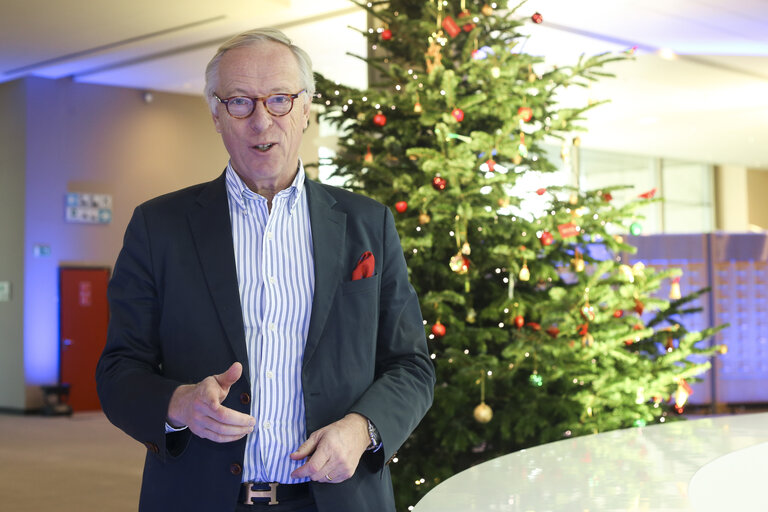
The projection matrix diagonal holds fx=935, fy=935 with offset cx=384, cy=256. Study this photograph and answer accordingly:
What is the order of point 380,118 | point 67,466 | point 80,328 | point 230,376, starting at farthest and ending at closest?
1. point 80,328
2. point 67,466
3. point 380,118
4. point 230,376

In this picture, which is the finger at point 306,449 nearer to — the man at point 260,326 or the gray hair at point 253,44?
the man at point 260,326

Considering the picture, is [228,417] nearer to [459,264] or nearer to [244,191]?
[244,191]

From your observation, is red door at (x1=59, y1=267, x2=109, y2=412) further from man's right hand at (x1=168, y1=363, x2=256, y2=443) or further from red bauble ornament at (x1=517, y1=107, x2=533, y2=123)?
man's right hand at (x1=168, y1=363, x2=256, y2=443)

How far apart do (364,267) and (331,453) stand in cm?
34

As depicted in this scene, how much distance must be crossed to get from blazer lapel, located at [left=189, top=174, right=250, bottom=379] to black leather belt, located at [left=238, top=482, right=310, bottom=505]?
0.18 meters

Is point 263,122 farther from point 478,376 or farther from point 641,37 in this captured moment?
point 641,37

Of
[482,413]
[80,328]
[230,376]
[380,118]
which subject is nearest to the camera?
[230,376]

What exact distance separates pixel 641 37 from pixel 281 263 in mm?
10054

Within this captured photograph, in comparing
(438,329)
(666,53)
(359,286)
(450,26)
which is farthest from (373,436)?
(666,53)

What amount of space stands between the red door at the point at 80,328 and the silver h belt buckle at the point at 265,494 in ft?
38.3

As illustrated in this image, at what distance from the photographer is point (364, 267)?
5.12 feet

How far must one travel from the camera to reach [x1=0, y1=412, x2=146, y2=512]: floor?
21.7 feet

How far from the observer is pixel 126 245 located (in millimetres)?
1533

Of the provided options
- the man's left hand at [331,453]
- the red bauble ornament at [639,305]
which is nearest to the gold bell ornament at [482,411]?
the red bauble ornament at [639,305]
